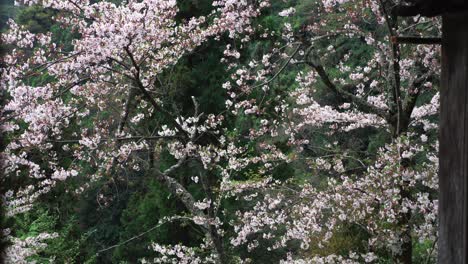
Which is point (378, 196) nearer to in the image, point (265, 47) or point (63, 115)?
point (63, 115)

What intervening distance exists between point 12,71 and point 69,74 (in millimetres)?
709

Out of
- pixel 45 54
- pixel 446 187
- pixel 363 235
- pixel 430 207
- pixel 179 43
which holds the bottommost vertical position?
pixel 446 187

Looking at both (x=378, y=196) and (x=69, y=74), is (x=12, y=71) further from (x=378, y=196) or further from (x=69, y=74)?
(x=378, y=196)

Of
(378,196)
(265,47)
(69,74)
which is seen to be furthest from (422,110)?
(265,47)

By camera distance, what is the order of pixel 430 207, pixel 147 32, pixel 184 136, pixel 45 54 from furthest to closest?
pixel 184 136 < pixel 45 54 < pixel 147 32 < pixel 430 207

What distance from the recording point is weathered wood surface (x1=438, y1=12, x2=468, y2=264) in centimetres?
218

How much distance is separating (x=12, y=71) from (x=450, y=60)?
442 centimetres

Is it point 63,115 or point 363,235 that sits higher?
point 63,115

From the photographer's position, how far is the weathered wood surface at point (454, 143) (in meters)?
2.18

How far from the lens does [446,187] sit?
2.31 m

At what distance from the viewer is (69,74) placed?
19.2 ft

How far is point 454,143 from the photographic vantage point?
2.26 metres

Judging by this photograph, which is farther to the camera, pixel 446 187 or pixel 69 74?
pixel 69 74

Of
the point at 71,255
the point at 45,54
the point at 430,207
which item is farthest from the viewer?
the point at 71,255
